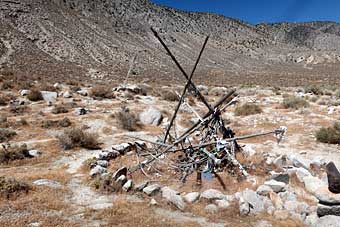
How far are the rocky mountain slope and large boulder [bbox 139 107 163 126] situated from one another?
24054 mm

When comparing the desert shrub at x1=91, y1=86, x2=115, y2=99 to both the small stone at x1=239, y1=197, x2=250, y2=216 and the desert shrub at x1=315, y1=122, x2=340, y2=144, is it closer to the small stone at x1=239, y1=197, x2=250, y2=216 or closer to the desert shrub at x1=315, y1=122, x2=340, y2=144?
the desert shrub at x1=315, y1=122, x2=340, y2=144

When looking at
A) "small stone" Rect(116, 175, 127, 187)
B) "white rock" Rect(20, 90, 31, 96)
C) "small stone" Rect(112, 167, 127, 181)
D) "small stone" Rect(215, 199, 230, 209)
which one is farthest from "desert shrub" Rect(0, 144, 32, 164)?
"white rock" Rect(20, 90, 31, 96)

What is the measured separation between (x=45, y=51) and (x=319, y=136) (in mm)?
50069

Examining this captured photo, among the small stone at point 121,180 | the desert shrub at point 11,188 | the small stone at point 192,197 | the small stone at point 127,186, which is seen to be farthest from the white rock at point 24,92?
the small stone at point 192,197

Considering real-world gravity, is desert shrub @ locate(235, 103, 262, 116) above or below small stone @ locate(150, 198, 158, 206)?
above

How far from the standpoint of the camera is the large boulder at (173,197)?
8.98 m

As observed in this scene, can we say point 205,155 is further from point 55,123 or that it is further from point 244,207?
point 55,123

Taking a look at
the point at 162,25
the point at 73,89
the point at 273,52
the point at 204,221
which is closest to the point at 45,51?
the point at 73,89

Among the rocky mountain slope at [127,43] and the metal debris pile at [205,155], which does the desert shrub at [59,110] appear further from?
the rocky mountain slope at [127,43]

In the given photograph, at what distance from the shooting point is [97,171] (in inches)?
431

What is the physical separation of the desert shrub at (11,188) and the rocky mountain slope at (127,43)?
1300 inches

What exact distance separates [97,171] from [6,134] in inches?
280

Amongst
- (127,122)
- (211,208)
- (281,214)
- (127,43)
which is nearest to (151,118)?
(127,122)

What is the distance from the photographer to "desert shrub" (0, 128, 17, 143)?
15.7 metres
